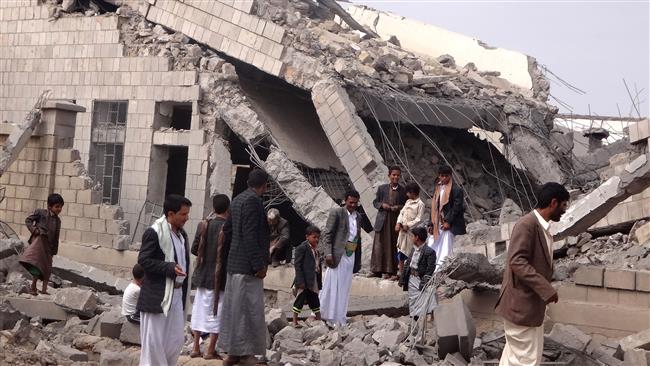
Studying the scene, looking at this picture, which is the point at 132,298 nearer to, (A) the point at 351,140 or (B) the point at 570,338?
(B) the point at 570,338

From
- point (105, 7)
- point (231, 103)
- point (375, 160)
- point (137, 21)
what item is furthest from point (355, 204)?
point (105, 7)

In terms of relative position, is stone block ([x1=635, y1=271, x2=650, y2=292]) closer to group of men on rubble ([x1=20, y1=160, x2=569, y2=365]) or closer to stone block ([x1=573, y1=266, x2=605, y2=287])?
stone block ([x1=573, y1=266, x2=605, y2=287])

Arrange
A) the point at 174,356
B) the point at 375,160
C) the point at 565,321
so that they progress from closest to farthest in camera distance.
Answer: the point at 174,356 < the point at 565,321 < the point at 375,160

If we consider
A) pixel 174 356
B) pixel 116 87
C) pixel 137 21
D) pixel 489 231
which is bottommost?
pixel 174 356

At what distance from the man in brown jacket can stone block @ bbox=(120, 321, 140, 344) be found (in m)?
3.85

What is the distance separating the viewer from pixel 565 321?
31.9ft

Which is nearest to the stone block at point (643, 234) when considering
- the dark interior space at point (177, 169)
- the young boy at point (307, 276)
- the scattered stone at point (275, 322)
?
the young boy at point (307, 276)

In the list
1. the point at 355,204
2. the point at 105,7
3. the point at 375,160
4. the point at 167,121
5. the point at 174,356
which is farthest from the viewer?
the point at 105,7

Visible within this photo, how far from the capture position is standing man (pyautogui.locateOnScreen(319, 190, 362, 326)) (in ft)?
37.6

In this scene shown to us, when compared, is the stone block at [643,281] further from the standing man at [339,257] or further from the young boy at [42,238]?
the young boy at [42,238]

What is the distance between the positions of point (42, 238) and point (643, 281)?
6.48m

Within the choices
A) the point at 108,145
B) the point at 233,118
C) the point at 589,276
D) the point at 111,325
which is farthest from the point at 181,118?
the point at 589,276

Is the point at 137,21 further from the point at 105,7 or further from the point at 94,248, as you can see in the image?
the point at 94,248

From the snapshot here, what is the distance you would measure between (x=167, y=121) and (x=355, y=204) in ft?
22.0
